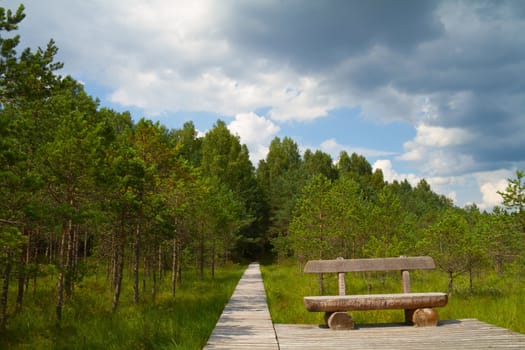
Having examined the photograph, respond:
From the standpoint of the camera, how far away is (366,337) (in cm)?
738

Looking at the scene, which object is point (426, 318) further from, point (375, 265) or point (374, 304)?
point (375, 265)

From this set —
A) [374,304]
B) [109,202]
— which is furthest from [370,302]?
[109,202]

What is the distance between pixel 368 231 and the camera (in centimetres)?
2506

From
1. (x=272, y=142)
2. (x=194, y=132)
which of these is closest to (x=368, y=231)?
(x=194, y=132)

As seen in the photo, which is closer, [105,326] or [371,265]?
[371,265]

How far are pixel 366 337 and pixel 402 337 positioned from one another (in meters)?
0.67

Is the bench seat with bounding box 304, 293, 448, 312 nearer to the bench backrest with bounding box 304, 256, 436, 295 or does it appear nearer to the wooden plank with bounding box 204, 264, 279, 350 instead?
the bench backrest with bounding box 304, 256, 436, 295

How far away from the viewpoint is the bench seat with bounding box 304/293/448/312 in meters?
8.06

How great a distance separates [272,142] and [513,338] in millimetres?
67367

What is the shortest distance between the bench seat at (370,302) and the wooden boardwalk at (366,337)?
0.45 metres

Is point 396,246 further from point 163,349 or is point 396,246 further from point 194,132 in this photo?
point 194,132

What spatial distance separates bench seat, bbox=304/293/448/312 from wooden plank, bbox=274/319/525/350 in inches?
17.5

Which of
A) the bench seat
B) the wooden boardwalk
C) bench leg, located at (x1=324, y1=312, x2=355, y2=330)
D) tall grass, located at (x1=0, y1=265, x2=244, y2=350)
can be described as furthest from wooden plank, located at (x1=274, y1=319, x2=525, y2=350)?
tall grass, located at (x1=0, y1=265, x2=244, y2=350)

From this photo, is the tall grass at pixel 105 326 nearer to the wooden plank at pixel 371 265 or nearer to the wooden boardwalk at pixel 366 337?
the wooden boardwalk at pixel 366 337
